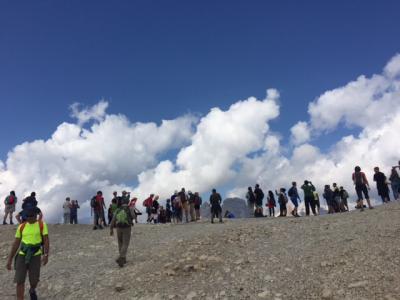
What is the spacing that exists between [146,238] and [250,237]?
22.7ft

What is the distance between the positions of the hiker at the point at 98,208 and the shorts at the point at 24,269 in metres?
14.7

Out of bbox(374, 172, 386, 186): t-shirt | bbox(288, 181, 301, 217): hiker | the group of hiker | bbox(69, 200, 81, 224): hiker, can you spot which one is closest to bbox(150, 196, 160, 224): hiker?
the group of hiker

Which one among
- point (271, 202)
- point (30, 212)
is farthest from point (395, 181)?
point (30, 212)

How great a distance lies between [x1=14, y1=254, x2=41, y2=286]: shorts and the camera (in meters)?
10.4

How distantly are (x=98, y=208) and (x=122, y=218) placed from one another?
11.5 m

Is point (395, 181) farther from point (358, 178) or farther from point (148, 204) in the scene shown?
point (148, 204)

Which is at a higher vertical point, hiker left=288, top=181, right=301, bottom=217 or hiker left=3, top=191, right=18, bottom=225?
hiker left=3, top=191, right=18, bottom=225

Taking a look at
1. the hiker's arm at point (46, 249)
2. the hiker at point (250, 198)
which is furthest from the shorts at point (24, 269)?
the hiker at point (250, 198)

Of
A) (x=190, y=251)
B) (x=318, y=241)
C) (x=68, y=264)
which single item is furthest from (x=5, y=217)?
(x=318, y=241)

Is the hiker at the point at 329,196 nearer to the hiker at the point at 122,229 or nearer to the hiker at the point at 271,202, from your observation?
the hiker at the point at 271,202

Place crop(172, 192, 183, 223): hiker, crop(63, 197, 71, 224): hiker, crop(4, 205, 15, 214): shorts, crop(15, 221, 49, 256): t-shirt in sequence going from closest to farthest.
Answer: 1. crop(15, 221, 49, 256): t-shirt
2. crop(4, 205, 15, 214): shorts
3. crop(63, 197, 71, 224): hiker
4. crop(172, 192, 183, 223): hiker

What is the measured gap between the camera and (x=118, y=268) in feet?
47.3

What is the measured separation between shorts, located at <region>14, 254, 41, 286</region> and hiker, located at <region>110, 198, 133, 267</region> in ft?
13.2

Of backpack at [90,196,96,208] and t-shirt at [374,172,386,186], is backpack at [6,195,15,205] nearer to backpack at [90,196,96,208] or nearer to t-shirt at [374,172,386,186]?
backpack at [90,196,96,208]
